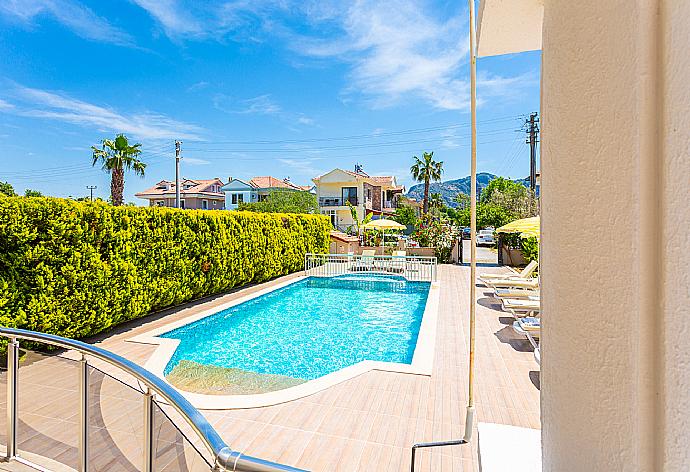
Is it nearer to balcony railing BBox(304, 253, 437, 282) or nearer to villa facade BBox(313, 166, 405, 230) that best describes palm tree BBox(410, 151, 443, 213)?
villa facade BBox(313, 166, 405, 230)

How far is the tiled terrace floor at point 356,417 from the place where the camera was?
3492 millimetres

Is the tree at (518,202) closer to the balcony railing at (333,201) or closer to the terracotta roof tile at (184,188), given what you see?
the balcony railing at (333,201)

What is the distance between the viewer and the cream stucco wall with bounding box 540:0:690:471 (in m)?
0.76

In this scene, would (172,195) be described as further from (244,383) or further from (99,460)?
(99,460)

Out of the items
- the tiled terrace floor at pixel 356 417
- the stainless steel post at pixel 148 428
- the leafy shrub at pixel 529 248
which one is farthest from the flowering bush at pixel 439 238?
the stainless steel post at pixel 148 428

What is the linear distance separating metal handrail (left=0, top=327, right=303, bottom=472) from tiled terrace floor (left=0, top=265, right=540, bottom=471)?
0.31 meters

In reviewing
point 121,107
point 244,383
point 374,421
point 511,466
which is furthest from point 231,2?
point 121,107

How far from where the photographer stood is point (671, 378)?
77 centimetres

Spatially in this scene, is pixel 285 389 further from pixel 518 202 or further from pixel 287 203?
pixel 287 203

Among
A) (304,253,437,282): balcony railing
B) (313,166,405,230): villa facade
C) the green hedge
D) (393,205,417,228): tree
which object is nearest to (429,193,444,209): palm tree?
(313,166,405,230): villa facade

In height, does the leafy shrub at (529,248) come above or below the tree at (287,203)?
below

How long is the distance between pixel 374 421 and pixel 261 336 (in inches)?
235

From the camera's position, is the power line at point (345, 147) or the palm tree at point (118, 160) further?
the power line at point (345, 147)

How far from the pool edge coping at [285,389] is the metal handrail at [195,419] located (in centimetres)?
285
